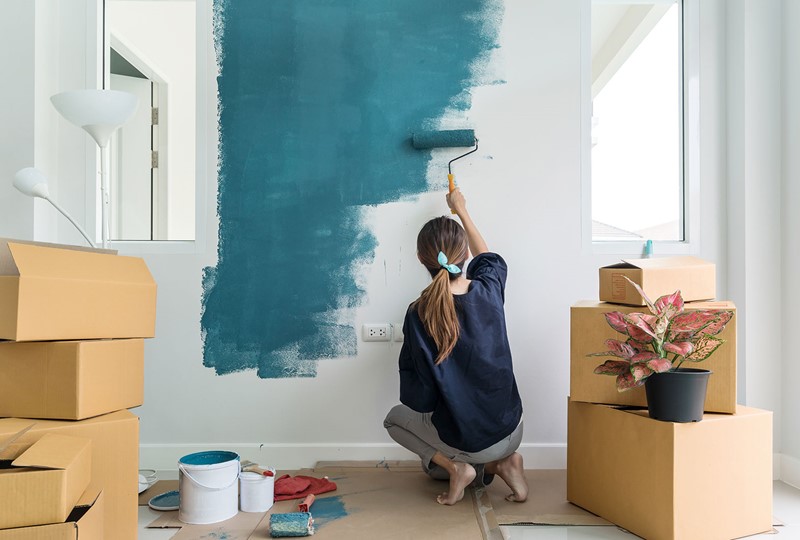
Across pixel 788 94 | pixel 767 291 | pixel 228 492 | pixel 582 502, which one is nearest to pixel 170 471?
pixel 228 492

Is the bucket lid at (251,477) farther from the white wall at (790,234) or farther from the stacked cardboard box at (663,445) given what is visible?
the white wall at (790,234)

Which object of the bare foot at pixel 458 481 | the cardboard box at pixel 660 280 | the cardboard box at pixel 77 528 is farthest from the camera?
the bare foot at pixel 458 481

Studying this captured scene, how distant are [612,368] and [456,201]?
0.98 meters

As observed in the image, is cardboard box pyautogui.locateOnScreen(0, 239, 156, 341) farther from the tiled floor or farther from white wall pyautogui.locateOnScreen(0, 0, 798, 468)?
white wall pyautogui.locateOnScreen(0, 0, 798, 468)

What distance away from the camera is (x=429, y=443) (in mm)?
2367

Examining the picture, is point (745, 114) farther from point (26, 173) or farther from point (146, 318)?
point (26, 173)

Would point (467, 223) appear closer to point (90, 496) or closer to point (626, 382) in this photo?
point (626, 382)

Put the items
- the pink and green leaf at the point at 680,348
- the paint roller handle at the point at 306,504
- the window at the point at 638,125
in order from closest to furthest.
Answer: the pink and green leaf at the point at 680,348
the paint roller handle at the point at 306,504
the window at the point at 638,125

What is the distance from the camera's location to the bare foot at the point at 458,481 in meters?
2.28

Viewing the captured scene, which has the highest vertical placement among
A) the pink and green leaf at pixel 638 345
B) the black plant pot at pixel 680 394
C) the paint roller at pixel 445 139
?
the paint roller at pixel 445 139

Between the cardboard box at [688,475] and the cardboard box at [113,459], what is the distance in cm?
147

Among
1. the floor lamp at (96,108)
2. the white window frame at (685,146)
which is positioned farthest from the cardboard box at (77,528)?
the white window frame at (685,146)

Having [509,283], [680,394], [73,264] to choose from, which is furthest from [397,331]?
[73,264]

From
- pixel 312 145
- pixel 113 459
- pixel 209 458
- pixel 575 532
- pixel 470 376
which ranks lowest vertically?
pixel 575 532
